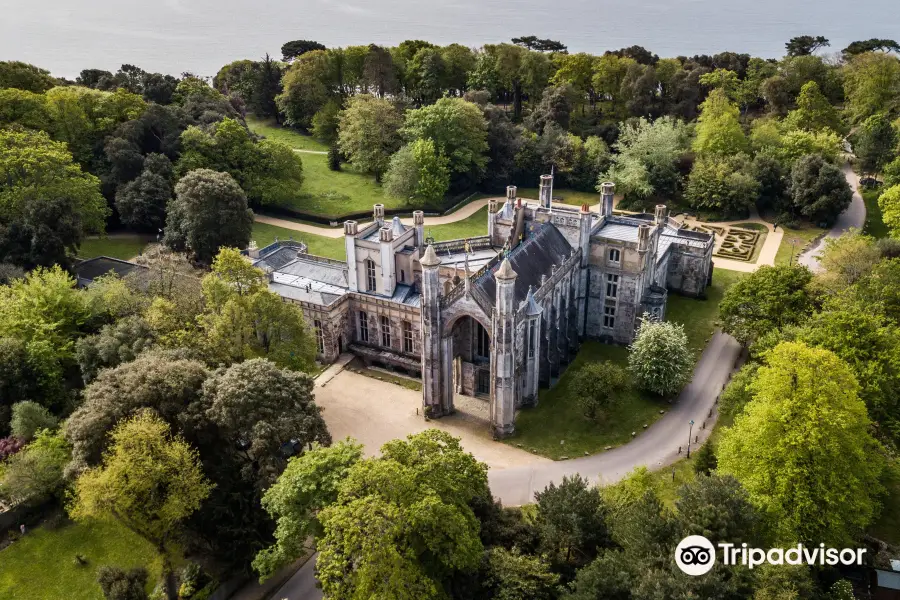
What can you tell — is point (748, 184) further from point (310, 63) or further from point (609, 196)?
point (310, 63)

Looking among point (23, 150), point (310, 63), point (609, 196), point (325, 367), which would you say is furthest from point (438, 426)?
point (310, 63)

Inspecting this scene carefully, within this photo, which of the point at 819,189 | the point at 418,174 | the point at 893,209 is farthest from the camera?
the point at 418,174

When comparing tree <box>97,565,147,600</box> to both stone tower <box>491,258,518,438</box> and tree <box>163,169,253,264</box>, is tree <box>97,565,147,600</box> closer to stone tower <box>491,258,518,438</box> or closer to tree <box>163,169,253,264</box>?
stone tower <box>491,258,518,438</box>

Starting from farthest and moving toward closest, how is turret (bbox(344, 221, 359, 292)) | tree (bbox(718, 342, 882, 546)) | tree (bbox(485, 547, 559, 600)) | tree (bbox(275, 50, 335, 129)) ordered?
tree (bbox(275, 50, 335, 129)) → turret (bbox(344, 221, 359, 292)) → tree (bbox(718, 342, 882, 546)) → tree (bbox(485, 547, 559, 600))

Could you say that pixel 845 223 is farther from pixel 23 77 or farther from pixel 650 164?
pixel 23 77

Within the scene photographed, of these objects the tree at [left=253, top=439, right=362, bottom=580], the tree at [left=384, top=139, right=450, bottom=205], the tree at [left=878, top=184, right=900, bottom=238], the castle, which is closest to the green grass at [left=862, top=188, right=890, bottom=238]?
the tree at [left=878, top=184, right=900, bottom=238]

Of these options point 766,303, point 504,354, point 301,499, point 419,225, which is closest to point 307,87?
point 419,225
